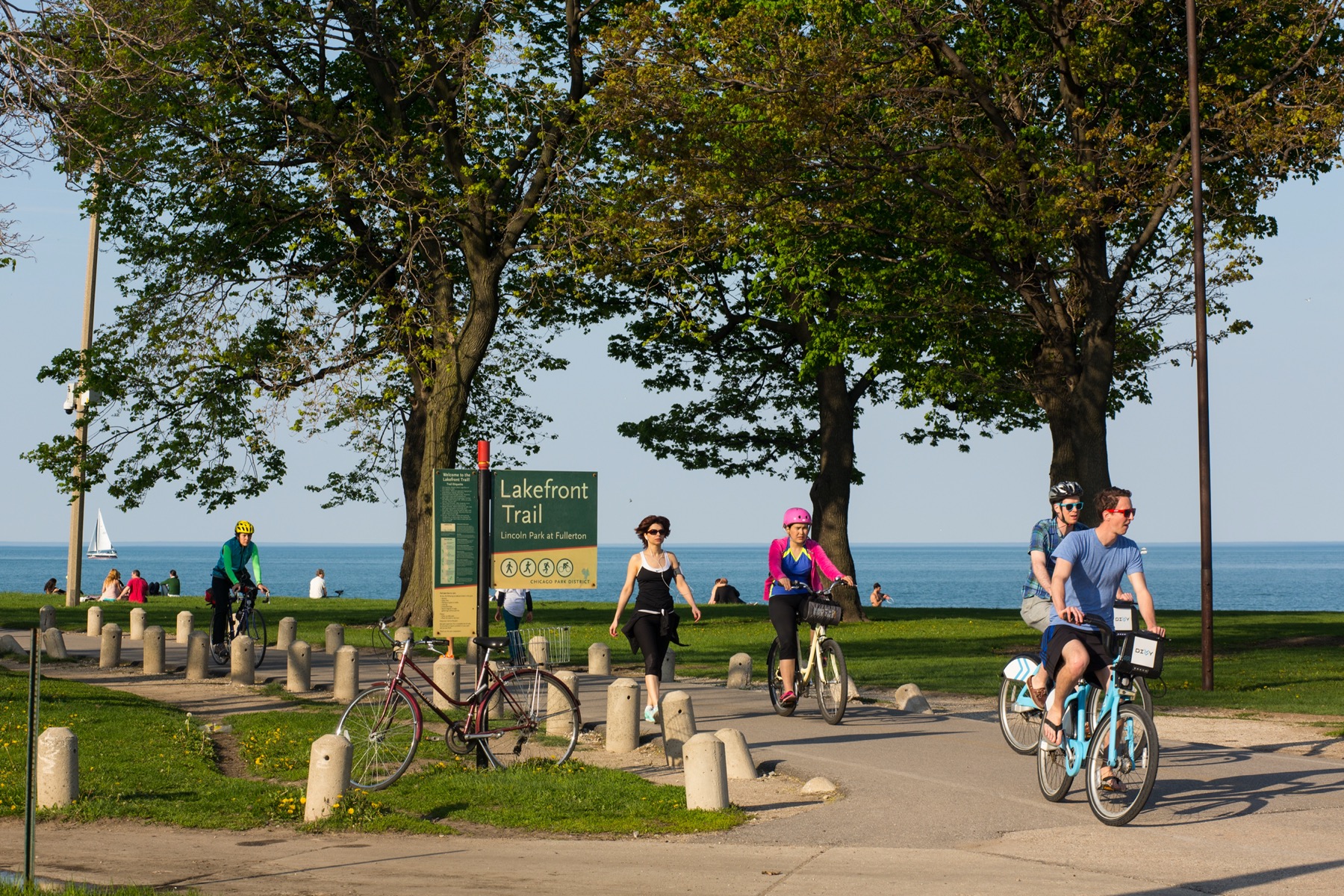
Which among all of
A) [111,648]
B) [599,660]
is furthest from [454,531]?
[111,648]

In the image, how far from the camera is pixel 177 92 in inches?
957

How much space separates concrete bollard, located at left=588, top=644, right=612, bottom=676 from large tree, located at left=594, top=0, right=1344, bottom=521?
8886mm

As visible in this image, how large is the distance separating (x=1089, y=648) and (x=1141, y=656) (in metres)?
0.35

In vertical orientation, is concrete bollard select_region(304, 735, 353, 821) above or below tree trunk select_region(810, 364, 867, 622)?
below

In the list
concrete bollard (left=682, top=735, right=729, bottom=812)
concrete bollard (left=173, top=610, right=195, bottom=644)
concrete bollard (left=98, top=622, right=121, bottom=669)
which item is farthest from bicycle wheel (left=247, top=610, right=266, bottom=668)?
concrete bollard (left=682, top=735, right=729, bottom=812)

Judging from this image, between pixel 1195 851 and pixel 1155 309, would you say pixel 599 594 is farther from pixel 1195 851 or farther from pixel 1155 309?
pixel 1195 851

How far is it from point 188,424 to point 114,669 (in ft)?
34.6

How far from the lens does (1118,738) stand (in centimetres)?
856

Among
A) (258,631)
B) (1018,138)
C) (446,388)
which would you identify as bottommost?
(258,631)

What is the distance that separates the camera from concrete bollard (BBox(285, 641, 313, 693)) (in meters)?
16.4

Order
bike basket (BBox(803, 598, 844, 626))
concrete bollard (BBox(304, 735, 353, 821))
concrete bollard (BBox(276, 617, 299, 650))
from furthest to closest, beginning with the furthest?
concrete bollard (BBox(276, 617, 299, 650)) → bike basket (BBox(803, 598, 844, 626)) → concrete bollard (BBox(304, 735, 353, 821))

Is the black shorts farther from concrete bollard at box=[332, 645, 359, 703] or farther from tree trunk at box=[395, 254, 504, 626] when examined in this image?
tree trunk at box=[395, 254, 504, 626]

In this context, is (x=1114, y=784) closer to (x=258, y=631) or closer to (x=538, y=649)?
(x=538, y=649)

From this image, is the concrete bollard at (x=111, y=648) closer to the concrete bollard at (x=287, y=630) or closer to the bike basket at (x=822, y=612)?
the concrete bollard at (x=287, y=630)
